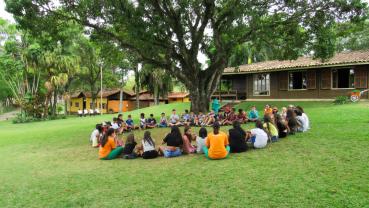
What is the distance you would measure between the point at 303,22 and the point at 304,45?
1804 mm

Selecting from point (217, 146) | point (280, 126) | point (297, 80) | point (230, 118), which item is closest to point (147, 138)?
point (217, 146)

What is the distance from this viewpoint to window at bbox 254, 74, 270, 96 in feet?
88.1

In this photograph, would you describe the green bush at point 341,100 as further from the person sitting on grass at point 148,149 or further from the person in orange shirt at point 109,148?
the person in orange shirt at point 109,148

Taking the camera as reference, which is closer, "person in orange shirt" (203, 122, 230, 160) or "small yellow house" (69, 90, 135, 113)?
"person in orange shirt" (203, 122, 230, 160)

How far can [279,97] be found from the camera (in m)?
26.0

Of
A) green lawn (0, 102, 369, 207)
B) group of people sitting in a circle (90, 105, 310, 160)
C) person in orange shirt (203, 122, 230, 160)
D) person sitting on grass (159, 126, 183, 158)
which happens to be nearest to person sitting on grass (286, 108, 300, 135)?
group of people sitting in a circle (90, 105, 310, 160)

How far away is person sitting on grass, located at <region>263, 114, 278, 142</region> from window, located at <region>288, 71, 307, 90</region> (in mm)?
16174

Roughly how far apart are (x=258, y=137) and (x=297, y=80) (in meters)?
17.7

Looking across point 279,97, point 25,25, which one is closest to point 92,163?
point 25,25

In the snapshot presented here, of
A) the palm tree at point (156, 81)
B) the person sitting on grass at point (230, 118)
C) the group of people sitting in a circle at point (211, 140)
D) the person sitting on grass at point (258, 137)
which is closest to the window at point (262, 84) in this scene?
the palm tree at point (156, 81)

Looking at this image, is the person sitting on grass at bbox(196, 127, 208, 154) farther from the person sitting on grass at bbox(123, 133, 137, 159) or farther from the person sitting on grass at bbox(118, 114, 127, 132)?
the person sitting on grass at bbox(118, 114, 127, 132)

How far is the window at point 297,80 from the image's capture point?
24.8m

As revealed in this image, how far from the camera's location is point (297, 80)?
25.2 meters

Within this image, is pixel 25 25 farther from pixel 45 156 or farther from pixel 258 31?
pixel 258 31
